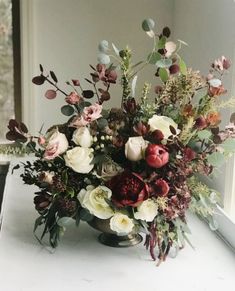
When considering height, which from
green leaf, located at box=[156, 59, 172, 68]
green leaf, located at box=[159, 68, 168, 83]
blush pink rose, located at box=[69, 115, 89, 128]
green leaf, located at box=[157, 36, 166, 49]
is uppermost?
green leaf, located at box=[157, 36, 166, 49]

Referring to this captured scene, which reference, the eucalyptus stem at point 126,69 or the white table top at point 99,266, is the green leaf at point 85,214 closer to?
the white table top at point 99,266

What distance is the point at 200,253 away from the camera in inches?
52.4

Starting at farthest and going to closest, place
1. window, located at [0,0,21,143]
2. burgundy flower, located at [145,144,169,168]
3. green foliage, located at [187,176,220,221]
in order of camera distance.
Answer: window, located at [0,0,21,143] → green foliage, located at [187,176,220,221] → burgundy flower, located at [145,144,169,168]

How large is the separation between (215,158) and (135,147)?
0.68 feet

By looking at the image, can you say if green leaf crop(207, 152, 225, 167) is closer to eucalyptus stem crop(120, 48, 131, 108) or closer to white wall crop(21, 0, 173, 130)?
eucalyptus stem crop(120, 48, 131, 108)

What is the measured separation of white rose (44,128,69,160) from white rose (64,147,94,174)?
0.07 ft

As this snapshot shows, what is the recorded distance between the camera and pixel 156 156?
1135 millimetres

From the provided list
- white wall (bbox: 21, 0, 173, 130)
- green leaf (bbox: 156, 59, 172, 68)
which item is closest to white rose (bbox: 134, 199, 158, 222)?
green leaf (bbox: 156, 59, 172, 68)

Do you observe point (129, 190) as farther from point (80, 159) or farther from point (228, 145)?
point (228, 145)

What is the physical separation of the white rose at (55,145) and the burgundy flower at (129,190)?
156mm

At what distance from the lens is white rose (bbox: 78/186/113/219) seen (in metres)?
1.18

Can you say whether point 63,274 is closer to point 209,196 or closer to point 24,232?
point 24,232

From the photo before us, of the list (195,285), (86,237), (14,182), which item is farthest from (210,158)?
(14,182)

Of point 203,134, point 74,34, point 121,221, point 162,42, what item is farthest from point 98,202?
point 74,34
